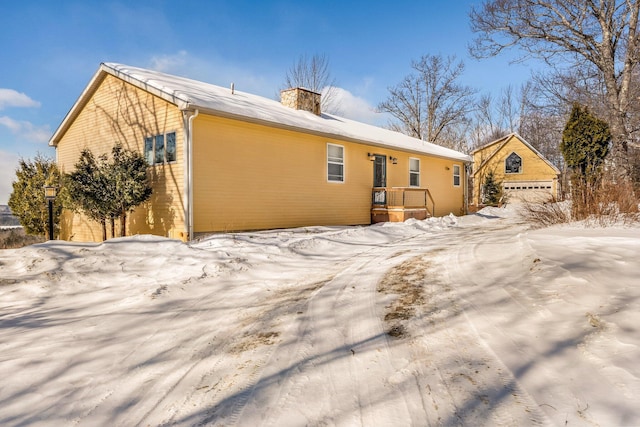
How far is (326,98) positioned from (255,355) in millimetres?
28872

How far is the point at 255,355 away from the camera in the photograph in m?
2.65

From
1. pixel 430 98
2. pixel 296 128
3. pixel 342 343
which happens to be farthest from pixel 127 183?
pixel 430 98

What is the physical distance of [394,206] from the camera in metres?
12.9

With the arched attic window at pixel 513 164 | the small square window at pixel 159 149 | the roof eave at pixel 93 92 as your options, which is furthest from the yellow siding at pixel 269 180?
the arched attic window at pixel 513 164

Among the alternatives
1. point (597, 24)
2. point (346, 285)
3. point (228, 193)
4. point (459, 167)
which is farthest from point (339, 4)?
point (346, 285)

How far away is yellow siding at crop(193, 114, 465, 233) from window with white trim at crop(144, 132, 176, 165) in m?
1.10

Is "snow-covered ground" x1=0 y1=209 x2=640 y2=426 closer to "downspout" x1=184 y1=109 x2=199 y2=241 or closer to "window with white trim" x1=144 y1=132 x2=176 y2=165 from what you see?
"downspout" x1=184 y1=109 x2=199 y2=241

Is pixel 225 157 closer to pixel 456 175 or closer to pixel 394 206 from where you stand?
pixel 394 206

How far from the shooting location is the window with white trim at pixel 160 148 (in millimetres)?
9281

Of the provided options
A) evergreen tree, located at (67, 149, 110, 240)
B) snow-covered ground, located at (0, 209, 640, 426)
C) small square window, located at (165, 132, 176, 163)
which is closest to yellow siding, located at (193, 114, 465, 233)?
small square window, located at (165, 132, 176, 163)

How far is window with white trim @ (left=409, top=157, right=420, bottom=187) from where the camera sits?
1530 centimetres

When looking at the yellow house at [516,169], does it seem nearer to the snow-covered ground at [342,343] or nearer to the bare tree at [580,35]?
the bare tree at [580,35]

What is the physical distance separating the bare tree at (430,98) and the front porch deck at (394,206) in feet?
61.5

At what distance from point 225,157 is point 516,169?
25708 millimetres
